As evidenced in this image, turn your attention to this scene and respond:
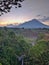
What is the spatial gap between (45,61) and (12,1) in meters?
19.1

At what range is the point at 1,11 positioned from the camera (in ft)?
8.23

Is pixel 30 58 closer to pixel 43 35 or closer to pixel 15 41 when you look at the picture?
pixel 15 41

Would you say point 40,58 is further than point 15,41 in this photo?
No

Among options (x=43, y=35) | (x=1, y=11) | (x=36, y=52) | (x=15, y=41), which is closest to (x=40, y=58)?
(x=36, y=52)

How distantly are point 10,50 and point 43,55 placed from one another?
3971mm

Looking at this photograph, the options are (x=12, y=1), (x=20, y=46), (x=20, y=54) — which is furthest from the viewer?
(x=20, y=46)

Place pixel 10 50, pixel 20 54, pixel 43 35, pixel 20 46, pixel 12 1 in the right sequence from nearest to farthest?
1. pixel 12 1
2. pixel 10 50
3. pixel 20 54
4. pixel 20 46
5. pixel 43 35

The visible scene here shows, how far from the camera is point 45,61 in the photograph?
21.2 metres

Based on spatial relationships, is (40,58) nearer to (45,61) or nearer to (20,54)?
(45,61)

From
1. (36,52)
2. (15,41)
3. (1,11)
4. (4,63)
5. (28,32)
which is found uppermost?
(1,11)

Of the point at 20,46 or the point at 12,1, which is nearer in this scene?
the point at 12,1

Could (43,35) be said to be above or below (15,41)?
below

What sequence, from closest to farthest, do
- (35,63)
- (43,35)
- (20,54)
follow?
(35,63) < (20,54) < (43,35)

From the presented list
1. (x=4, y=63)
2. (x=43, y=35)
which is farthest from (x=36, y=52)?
(x=43, y=35)
